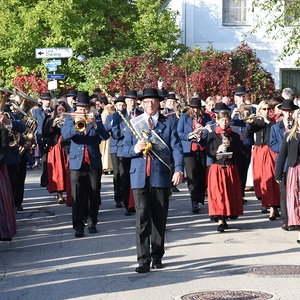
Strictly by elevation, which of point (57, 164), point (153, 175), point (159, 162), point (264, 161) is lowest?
point (57, 164)

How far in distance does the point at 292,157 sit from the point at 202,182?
3.60m

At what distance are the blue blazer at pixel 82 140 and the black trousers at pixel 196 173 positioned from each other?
246 cm

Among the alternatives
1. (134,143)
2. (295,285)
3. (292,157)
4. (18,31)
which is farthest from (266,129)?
(18,31)

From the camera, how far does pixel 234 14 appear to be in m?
37.0

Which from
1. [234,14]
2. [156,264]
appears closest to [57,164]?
[156,264]

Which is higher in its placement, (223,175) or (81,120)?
(81,120)

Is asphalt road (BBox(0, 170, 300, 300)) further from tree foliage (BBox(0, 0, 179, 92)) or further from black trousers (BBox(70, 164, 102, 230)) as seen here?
tree foliage (BBox(0, 0, 179, 92))

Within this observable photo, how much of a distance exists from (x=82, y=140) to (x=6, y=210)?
6.19 ft

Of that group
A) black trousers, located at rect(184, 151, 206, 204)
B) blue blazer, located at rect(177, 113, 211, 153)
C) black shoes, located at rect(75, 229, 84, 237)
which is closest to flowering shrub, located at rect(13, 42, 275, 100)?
blue blazer, located at rect(177, 113, 211, 153)

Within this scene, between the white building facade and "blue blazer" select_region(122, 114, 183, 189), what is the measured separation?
25.9m

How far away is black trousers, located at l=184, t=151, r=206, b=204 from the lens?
623 inches

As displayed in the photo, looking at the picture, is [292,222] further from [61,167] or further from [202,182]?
[61,167]

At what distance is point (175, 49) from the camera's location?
113 ft

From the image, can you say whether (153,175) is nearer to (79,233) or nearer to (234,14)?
(79,233)
